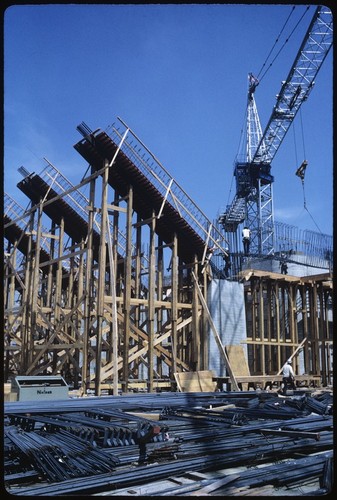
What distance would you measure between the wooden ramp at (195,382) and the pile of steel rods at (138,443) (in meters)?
6.26

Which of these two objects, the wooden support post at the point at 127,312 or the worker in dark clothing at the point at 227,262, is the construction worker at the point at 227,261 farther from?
the wooden support post at the point at 127,312

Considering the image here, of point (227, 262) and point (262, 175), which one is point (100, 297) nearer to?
point (227, 262)

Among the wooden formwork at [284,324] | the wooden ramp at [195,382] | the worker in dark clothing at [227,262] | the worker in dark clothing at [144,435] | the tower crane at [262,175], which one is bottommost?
the wooden ramp at [195,382]

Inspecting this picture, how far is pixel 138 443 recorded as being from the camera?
894 cm

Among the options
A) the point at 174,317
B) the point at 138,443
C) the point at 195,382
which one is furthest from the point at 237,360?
the point at 138,443

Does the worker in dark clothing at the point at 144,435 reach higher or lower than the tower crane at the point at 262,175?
lower

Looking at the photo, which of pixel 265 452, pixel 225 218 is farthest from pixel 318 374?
pixel 225 218

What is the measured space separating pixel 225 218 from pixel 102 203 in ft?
100

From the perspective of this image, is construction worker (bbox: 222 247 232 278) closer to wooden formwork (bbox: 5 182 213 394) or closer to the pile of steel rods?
wooden formwork (bbox: 5 182 213 394)

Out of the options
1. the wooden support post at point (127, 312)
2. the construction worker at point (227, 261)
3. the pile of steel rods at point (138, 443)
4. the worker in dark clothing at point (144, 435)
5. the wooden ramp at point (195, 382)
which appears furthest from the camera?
the construction worker at point (227, 261)

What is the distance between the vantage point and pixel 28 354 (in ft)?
76.5

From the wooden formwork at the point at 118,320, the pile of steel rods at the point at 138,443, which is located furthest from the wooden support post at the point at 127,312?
the pile of steel rods at the point at 138,443

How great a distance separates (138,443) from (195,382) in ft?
37.1

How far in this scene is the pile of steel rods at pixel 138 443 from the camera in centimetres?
682
